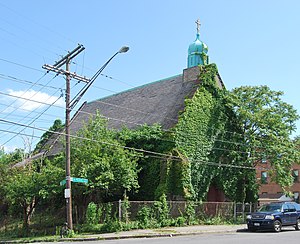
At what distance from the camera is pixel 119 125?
35625 millimetres

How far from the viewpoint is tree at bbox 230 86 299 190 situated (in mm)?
30172

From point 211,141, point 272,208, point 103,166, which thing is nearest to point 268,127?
point 211,141

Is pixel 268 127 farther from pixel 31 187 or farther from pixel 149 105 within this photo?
pixel 31 187

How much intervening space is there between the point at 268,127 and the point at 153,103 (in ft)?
33.4

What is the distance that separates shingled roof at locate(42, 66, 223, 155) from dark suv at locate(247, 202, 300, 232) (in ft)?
32.5

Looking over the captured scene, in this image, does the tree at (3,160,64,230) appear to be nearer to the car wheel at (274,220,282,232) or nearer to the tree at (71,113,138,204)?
the tree at (71,113,138,204)

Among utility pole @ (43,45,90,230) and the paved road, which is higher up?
utility pole @ (43,45,90,230)

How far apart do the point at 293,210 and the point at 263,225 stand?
2.69m

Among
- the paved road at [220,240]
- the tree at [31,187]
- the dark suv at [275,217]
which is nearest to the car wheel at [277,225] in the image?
the dark suv at [275,217]

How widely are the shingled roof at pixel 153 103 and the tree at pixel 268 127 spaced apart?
369 centimetres

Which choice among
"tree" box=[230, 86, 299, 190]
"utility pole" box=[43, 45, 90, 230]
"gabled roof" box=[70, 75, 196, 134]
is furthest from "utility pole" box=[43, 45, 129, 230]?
"tree" box=[230, 86, 299, 190]

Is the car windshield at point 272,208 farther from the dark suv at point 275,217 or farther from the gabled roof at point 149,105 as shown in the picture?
the gabled roof at point 149,105

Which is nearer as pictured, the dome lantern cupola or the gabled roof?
the gabled roof

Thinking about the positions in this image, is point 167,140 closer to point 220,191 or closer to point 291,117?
point 220,191
